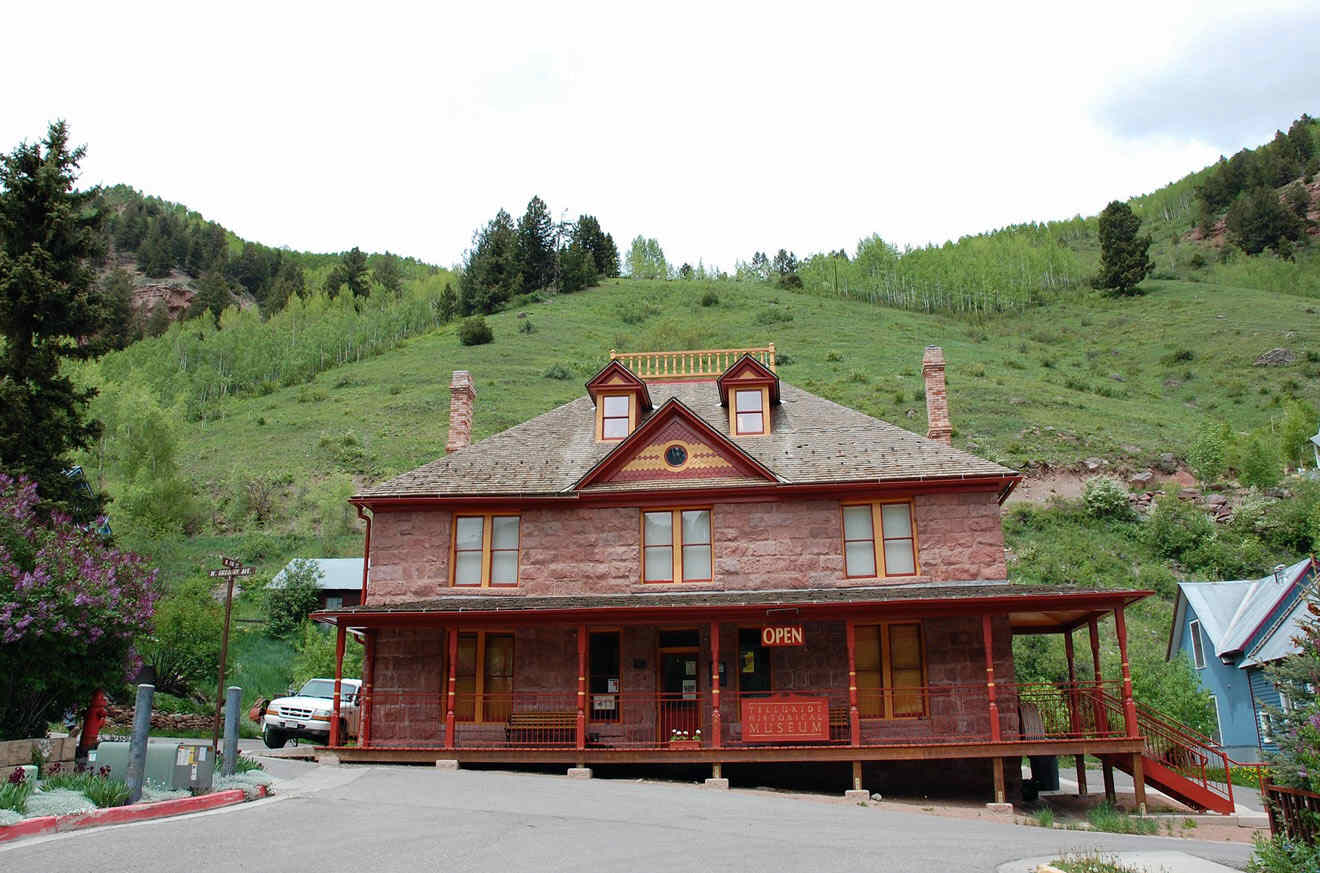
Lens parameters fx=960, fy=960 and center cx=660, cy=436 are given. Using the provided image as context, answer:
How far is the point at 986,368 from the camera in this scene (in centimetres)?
7794

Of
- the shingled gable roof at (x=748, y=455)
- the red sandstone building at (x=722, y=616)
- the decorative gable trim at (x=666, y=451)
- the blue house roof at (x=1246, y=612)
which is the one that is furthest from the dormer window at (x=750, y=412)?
the blue house roof at (x=1246, y=612)

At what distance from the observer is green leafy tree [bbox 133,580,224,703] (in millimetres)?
31469

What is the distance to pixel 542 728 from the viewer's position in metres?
20.6

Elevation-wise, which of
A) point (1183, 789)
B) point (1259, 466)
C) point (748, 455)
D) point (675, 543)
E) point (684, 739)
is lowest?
point (1183, 789)

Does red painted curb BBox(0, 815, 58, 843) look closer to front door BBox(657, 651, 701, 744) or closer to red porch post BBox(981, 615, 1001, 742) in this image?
front door BBox(657, 651, 701, 744)

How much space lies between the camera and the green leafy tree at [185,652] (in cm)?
3147

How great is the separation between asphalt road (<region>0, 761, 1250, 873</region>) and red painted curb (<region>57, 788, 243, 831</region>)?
433 mm

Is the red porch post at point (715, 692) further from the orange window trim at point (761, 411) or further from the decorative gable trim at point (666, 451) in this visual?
the orange window trim at point (761, 411)

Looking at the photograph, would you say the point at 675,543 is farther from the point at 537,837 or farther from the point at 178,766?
the point at 178,766

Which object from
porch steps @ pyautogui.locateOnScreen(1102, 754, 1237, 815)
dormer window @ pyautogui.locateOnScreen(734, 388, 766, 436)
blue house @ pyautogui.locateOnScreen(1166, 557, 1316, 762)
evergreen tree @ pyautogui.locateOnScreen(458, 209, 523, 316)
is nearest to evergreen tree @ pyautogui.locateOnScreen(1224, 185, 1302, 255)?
evergreen tree @ pyautogui.locateOnScreen(458, 209, 523, 316)

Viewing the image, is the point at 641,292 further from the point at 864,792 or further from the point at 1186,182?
the point at 1186,182

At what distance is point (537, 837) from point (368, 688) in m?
11.5

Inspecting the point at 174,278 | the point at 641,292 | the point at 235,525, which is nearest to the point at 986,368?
the point at 641,292

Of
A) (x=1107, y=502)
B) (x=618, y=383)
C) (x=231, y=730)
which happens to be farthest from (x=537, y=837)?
(x=1107, y=502)
